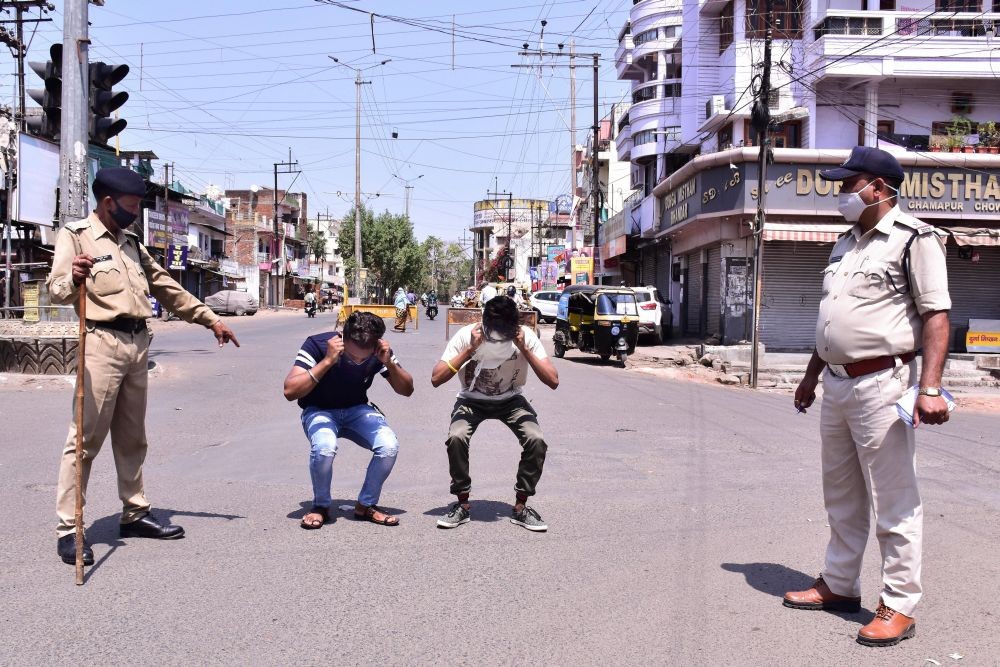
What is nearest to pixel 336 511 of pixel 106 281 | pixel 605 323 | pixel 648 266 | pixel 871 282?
pixel 106 281

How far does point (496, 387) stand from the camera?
5.82 meters

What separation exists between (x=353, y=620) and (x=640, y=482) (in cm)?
374

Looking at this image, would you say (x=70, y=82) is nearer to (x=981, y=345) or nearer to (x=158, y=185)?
(x=981, y=345)

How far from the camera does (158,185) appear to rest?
45719mm

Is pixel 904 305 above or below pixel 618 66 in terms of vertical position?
below

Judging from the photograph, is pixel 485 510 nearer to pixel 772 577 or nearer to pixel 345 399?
pixel 345 399

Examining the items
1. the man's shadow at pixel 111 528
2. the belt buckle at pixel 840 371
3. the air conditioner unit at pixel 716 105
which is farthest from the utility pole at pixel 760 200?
the belt buckle at pixel 840 371

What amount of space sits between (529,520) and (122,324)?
2601 millimetres

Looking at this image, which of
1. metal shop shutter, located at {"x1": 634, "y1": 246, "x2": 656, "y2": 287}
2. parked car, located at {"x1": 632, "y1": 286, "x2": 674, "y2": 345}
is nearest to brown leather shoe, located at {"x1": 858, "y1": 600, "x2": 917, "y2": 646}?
parked car, located at {"x1": 632, "y1": 286, "x2": 674, "y2": 345}

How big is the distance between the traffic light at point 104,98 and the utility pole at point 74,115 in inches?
52.0

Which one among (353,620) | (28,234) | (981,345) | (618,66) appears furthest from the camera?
(618,66)

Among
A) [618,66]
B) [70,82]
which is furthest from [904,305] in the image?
[618,66]

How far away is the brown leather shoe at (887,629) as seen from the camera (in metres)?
3.68

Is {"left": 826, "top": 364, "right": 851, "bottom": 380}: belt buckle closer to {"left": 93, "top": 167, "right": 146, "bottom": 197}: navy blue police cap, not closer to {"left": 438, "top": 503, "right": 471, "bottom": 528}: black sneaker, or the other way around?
{"left": 438, "top": 503, "right": 471, "bottom": 528}: black sneaker
